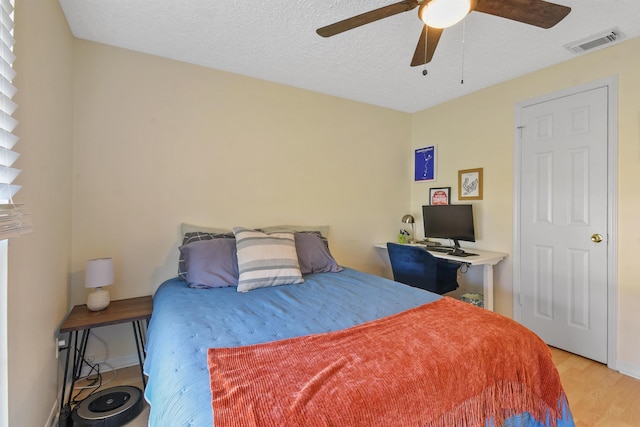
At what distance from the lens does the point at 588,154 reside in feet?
7.78

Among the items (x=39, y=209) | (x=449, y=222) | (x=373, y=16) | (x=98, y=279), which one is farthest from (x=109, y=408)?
(x=449, y=222)

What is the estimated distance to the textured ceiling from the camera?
6.01ft

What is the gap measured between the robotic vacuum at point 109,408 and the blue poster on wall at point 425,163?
133 inches

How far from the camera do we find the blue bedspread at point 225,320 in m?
0.96

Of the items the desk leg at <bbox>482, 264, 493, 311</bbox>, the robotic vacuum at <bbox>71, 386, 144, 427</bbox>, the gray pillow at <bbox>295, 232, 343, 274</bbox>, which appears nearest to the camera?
the robotic vacuum at <bbox>71, 386, 144, 427</bbox>

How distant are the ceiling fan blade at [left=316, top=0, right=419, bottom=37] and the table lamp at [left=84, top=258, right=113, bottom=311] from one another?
196 centimetres

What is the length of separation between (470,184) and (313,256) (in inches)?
74.7

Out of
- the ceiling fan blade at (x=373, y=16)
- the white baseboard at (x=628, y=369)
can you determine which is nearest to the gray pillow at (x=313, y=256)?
the ceiling fan blade at (x=373, y=16)

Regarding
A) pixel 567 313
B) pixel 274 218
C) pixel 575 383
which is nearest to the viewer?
pixel 575 383

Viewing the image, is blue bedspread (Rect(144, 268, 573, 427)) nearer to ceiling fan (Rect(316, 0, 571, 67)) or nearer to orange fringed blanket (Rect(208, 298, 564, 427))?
orange fringed blanket (Rect(208, 298, 564, 427))

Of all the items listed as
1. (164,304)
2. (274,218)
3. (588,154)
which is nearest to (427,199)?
(588,154)

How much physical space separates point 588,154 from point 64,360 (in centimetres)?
411

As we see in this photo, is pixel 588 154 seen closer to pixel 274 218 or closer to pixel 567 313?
pixel 567 313

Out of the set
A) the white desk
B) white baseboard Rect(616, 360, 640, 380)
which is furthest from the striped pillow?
white baseboard Rect(616, 360, 640, 380)
